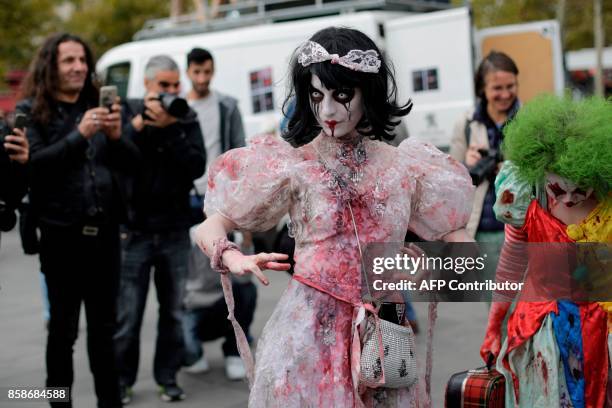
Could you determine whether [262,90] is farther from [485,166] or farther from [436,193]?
[436,193]

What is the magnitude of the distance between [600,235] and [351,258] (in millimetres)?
858

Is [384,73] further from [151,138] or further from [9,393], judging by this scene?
[9,393]

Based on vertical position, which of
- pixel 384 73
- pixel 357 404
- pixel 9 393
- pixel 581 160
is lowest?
pixel 9 393

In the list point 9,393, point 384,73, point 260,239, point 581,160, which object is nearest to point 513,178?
point 581,160

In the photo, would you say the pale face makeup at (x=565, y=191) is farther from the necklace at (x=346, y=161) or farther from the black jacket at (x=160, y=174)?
the black jacket at (x=160, y=174)

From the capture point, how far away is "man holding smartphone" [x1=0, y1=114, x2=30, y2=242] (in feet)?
14.1

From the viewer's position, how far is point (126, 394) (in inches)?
213

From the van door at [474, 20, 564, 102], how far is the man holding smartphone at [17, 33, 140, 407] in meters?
5.95

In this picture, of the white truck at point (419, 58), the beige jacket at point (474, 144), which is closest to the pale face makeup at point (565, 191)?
the beige jacket at point (474, 144)

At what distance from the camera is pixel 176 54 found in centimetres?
1098

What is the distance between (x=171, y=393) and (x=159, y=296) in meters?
0.54

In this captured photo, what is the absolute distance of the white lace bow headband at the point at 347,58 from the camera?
2795 mm

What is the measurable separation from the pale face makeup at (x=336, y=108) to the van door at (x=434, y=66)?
685cm

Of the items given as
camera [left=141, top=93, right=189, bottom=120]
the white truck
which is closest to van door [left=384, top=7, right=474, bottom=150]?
the white truck
